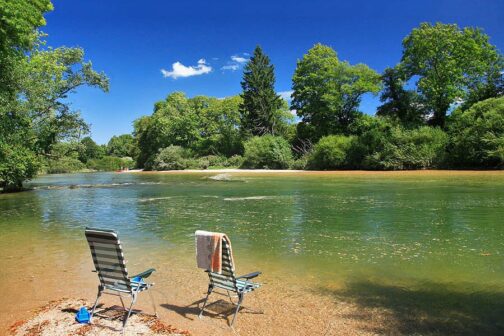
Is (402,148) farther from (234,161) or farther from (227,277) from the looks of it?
(227,277)

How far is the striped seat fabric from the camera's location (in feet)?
18.4

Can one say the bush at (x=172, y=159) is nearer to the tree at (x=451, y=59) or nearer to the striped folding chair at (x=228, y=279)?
the tree at (x=451, y=59)

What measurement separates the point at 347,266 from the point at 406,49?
4637 centimetres

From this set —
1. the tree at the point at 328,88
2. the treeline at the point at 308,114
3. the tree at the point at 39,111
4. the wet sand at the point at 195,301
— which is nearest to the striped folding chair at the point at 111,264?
the wet sand at the point at 195,301

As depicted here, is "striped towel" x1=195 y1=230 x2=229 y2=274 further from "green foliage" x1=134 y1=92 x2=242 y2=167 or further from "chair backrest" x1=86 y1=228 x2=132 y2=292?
"green foliage" x1=134 y1=92 x2=242 y2=167

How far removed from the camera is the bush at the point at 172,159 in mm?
73312

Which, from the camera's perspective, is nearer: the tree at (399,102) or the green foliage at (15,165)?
the green foliage at (15,165)

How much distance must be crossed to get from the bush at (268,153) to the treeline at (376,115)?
155 mm

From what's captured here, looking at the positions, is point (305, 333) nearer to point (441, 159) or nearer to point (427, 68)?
point (441, 159)

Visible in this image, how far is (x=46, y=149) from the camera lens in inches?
1352

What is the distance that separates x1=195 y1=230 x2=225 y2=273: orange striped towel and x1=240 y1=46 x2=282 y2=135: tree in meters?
63.5

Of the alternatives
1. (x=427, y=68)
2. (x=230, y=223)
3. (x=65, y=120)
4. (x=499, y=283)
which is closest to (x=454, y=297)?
(x=499, y=283)

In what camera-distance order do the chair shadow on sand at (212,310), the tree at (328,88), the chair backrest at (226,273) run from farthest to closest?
the tree at (328,88) → the chair shadow on sand at (212,310) → the chair backrest at (226,273)

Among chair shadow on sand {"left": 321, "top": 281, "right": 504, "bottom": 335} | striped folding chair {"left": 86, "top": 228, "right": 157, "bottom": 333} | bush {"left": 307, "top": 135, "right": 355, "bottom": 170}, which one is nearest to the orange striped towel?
striped folding chair {"left": 86, "top": 228, "right": 157, "bottom": 333}
